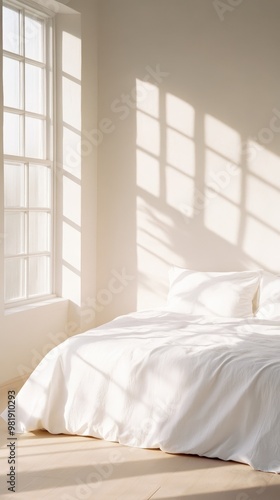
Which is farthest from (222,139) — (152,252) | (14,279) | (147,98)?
(14,279)

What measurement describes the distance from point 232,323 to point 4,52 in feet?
8.83

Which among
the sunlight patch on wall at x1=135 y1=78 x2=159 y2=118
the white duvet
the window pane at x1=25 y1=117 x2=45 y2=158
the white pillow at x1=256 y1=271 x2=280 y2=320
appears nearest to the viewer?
the white duvet

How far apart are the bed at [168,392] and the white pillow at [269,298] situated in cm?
59

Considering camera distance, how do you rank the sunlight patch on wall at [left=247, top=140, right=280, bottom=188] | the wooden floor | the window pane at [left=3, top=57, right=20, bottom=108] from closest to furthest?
the wooden floor
the window pane at [left=3, top=57, right=20, bottom=108]
the sunlight patch on wall at [left=247, top=140, right=280, bottom=188]

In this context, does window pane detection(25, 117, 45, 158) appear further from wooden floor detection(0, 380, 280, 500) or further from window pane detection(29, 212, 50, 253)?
wooden floor detection(0, 380, 280, 500)

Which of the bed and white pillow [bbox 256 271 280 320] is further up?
white pillow [bbox 256 271 280 320]

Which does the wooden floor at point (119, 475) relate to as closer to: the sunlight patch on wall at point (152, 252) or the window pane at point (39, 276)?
the window pane at point (39, 276)

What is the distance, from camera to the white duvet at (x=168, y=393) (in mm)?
3922

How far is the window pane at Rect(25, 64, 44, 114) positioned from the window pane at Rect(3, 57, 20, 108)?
0.16m

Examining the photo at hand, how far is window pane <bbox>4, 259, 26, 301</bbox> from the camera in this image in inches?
220

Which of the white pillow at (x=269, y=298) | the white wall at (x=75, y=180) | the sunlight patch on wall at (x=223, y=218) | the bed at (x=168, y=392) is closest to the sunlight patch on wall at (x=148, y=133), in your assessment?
the white wall at (x=75, y=180)

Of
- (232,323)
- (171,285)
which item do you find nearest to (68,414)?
(232,323)

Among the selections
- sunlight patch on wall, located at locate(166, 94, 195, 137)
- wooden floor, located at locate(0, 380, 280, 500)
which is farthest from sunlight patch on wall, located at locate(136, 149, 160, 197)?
wooden floor, located at locate(0, 380, 280, 500)

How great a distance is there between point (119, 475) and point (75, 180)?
3.10 metres
